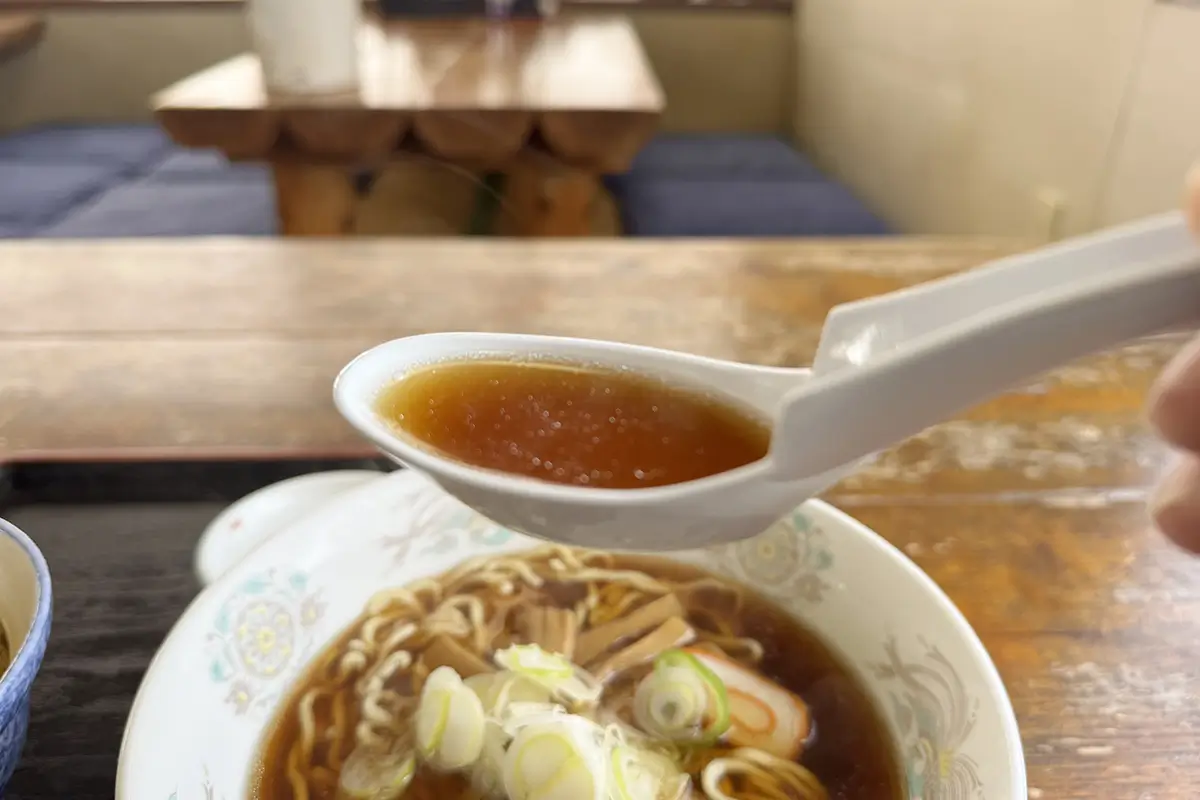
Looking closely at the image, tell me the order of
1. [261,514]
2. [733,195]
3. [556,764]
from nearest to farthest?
[556,764] < [261,514] < [733,195]

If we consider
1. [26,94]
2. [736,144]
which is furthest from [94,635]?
[26,94]

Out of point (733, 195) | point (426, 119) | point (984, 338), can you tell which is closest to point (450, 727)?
point (984, 338)

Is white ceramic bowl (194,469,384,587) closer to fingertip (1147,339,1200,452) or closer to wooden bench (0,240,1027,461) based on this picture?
wooden bench (0,240,1027,461)

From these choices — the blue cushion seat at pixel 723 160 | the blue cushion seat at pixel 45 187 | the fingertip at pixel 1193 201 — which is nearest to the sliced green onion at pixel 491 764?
the fingertip at pixel 1193 201

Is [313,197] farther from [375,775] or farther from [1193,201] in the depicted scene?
[1193,201]

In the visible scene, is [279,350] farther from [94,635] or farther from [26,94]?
[26,94]

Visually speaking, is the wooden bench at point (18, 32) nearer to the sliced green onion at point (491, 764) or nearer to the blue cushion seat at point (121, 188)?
the blue cushion seat at point (121, 188)
